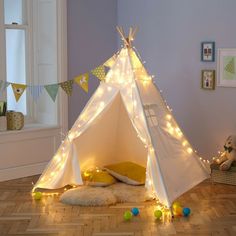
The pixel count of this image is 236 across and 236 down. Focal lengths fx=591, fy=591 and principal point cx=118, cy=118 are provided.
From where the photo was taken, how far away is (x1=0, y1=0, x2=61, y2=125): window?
5773mm

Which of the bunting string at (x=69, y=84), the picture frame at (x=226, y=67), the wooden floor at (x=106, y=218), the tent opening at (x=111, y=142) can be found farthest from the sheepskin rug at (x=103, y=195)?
the picture frame at (x=226, y=67)

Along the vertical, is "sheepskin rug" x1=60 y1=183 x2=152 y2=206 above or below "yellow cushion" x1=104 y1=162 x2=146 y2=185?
below

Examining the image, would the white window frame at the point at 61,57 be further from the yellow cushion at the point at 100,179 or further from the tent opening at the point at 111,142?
the yellow cushion at the point at 100,179

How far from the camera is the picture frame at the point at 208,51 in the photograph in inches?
214

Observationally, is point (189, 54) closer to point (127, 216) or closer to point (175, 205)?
point (175, 205)

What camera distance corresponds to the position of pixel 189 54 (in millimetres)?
5629

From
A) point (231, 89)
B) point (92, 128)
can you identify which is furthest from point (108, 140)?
point (231, 89)

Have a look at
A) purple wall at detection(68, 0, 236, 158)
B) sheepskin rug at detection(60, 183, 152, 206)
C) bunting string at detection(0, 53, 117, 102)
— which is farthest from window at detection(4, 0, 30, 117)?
sheepskin rug at detection(60, 183, 152, 206)

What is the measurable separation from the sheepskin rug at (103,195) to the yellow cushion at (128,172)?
0.44 feet

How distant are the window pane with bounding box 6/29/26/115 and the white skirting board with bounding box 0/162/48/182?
2.09 feet

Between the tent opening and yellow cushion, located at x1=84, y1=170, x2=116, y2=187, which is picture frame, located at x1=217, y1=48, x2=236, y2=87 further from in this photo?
yellow cushion, located at x1=84, y1=170, x2=116, y2=187

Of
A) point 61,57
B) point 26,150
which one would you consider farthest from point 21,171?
point 61,57

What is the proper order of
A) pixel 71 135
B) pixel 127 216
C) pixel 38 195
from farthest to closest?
pixel 71 135, pixel 38 195, pixel 127 216

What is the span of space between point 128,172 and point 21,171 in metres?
1.11
